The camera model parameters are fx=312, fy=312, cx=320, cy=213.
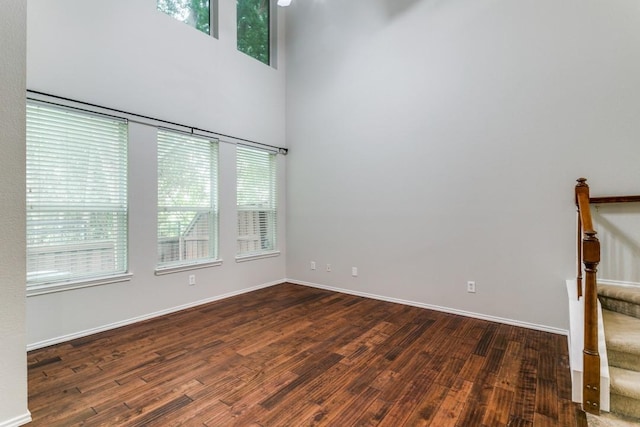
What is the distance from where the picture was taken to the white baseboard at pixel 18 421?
1.66 meters

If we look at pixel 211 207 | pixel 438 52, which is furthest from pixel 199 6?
pixel 438 52

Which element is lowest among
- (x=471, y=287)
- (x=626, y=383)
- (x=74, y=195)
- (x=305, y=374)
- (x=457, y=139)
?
(x=305, y=374)

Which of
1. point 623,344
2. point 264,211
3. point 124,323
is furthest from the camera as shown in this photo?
point 264,211

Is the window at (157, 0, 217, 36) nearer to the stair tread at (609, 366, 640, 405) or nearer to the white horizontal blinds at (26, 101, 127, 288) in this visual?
the white horizontal blinds at (26, 101, 127, 288)

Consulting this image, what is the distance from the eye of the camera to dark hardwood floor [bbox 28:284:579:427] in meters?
1.83

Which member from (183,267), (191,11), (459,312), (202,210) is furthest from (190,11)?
(459,312)

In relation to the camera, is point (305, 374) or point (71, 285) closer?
point (305, 374)

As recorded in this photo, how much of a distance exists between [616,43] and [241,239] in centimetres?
449

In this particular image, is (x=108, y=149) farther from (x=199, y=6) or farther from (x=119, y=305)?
(x=199, y=6)

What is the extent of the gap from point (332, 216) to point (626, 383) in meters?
3.31

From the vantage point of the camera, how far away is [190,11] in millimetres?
3867

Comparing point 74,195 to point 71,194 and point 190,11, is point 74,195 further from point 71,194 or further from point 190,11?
point 190,11

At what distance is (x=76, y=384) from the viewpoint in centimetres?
213

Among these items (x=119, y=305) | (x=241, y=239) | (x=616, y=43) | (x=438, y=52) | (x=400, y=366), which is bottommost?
Result: (x=400, y=366)
